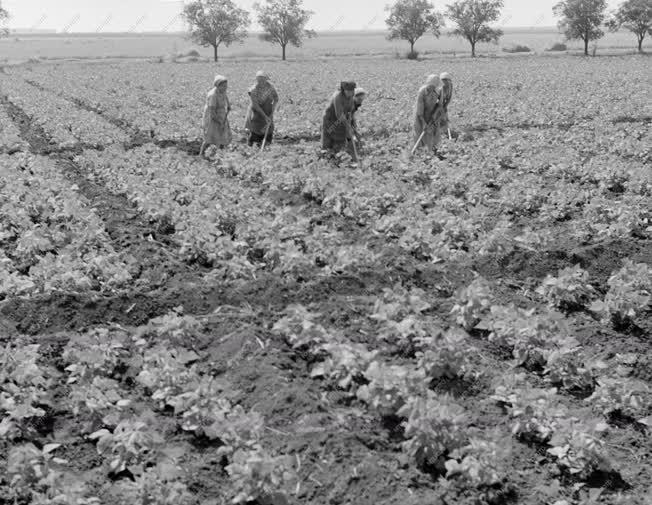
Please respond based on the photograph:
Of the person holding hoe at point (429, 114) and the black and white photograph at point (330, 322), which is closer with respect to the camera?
Result: the black and white photograph at point (330, 322)

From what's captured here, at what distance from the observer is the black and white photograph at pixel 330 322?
420 cm

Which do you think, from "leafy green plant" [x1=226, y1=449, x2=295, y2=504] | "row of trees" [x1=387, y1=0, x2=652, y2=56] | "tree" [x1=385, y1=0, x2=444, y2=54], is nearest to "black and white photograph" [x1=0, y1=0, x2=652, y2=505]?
"leafy green plant" [x1=226, y1=449, x2=295, y2=504]

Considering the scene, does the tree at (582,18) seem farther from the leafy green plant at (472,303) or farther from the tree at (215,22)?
the leafy green plant at (472,303)

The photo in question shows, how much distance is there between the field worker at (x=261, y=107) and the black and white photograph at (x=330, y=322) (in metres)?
0.06

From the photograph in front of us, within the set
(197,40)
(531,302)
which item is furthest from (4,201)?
(197,40)

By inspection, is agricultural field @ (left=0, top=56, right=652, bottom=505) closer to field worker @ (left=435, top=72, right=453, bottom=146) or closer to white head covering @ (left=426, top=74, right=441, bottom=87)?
field worker @ (left=435, top=72, right=453, bottom=146)

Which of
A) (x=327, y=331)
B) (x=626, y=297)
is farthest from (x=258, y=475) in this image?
(x=626, y=297)

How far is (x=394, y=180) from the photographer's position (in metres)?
10.1

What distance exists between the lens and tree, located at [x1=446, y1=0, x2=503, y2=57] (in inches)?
2884

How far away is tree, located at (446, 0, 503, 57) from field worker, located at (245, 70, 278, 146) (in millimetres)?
63132

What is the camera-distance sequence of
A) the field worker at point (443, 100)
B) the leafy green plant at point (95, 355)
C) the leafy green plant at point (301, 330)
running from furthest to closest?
the field worker at point (443, 100)
the leafy green plant at point (301, 330)
the leafy green plant at point (95, 355)

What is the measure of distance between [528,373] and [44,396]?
3.27 m

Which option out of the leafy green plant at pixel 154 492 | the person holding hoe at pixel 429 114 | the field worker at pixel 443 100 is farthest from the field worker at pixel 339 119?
the leafy green plant at pixel 154 492

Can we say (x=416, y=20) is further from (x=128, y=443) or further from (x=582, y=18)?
(x=128, y=443)
